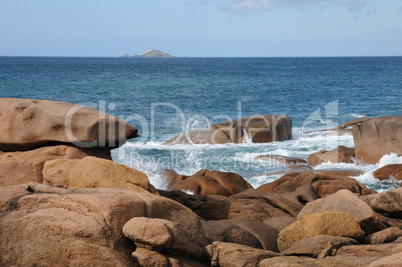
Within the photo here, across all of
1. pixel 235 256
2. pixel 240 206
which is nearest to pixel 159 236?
pixel 235 256

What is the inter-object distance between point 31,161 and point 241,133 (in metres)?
13.1

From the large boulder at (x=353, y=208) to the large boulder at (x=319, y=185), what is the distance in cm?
299

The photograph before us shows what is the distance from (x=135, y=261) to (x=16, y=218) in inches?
59.1

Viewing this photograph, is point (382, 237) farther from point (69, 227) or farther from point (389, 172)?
point (389, 172)

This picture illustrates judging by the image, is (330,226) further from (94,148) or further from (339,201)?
(94,148)

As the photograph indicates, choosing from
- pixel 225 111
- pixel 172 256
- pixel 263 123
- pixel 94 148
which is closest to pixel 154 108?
pixel 225 111

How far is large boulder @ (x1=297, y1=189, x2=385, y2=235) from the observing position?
712 centimetres

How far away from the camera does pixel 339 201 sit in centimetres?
758

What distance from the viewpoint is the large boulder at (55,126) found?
9109 millimetres

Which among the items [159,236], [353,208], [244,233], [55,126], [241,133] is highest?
[55,126]

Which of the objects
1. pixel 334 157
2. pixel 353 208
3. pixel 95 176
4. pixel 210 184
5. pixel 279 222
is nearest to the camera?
pixel 353 208

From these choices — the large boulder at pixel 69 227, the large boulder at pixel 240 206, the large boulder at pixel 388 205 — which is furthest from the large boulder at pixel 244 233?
the large boulder at pixel 388 205

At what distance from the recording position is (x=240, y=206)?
29.2 feet

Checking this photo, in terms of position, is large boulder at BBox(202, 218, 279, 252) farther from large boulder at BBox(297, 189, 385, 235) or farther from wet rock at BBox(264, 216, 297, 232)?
large boulder at BBox(297, 189, 385, 235)
